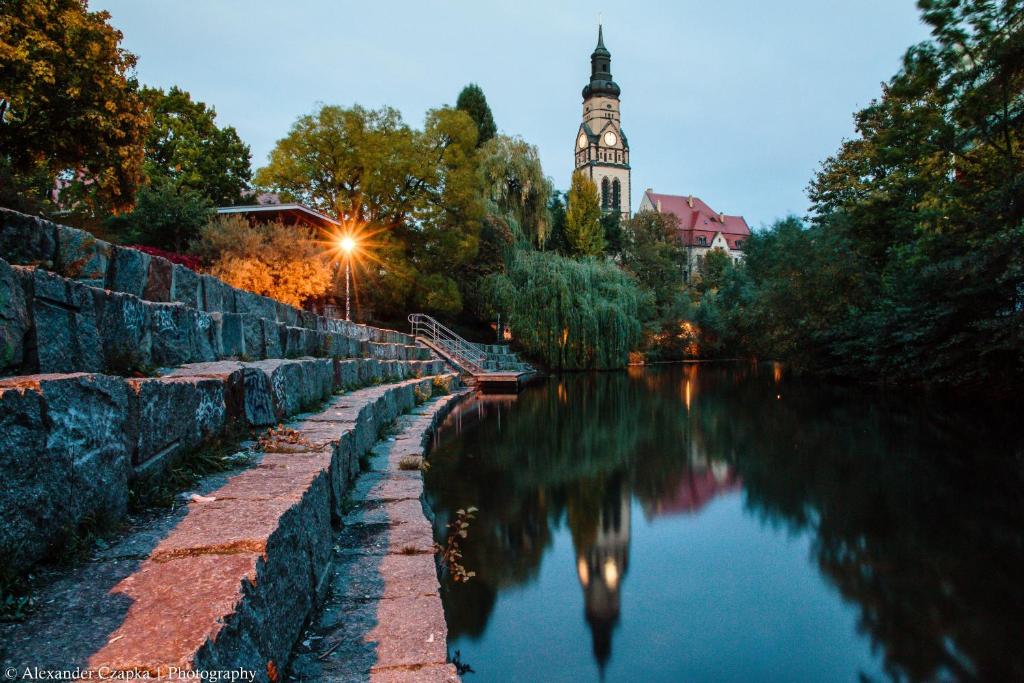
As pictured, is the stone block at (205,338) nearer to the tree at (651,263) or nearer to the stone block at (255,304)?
the stone block at (255,304)

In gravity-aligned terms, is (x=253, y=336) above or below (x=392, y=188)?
below

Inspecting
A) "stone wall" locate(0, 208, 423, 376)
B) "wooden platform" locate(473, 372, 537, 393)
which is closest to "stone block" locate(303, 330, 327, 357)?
"stone wall" locate(0, 208, 423, 376)

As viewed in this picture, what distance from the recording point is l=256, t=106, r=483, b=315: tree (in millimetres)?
18672

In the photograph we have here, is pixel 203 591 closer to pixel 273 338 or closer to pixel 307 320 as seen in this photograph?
pixel 273 338

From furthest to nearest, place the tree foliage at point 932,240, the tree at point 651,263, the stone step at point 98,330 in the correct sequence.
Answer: the tree at point 651,263 → the tree foliage at point 932,240 → the stone step at point 98,330

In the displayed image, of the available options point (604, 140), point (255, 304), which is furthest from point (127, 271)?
point (604, 140)

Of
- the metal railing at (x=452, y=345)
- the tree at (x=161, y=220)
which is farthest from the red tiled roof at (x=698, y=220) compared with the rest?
the tree at (x=161, y=220)

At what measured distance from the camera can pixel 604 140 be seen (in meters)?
70.4

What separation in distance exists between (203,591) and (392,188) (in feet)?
61.7

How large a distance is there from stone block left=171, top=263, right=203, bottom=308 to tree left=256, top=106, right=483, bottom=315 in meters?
13.6

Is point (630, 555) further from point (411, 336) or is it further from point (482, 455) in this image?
point (411, 336)

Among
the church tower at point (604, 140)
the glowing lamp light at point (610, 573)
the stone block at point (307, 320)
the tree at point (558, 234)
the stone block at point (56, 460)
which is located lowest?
the glowing lamp light at point (610, 573)

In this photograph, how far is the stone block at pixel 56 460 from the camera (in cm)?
142

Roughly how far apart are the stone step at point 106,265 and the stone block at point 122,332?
0.27 meters
